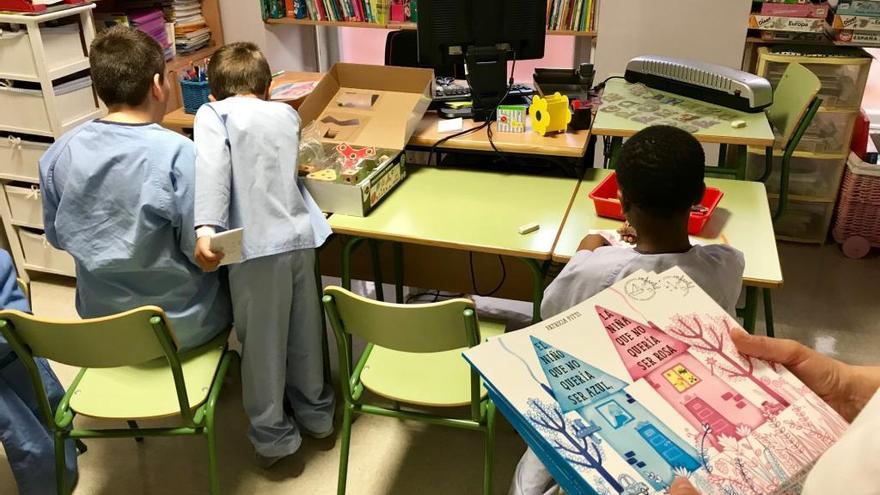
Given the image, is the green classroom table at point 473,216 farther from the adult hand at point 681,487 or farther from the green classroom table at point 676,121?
the adult hand at point 681,487

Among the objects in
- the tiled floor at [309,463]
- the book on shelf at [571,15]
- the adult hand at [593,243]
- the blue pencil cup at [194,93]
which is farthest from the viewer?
the book on shelf at [571,15]

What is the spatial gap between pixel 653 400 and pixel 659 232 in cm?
59

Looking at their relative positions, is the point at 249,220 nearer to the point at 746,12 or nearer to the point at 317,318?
the point at 317,318

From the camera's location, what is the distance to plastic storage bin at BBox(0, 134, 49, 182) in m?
2.86

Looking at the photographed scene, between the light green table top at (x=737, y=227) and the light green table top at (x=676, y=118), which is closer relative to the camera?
the light green table top at (x=737, y=227)

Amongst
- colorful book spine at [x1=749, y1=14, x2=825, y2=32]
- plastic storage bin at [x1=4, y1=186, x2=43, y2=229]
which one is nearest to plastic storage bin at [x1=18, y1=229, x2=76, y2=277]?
plastic storage bin at [x1=4, y1=186, x2=43, y2=229]

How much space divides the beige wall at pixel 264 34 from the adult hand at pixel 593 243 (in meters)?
2.77

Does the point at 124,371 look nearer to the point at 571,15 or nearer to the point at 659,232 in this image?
the point at 659,232

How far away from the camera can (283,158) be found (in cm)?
198

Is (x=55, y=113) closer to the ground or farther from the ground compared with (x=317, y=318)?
farther from the ground

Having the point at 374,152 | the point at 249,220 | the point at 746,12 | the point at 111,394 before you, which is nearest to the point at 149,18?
the point at 374,152

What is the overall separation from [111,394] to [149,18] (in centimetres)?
204

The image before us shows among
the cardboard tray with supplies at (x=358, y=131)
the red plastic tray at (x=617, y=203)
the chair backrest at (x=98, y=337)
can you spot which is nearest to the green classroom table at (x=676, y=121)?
the red plastic tray at (x=617, y=203)

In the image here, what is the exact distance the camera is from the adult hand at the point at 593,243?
1733 millimetres
